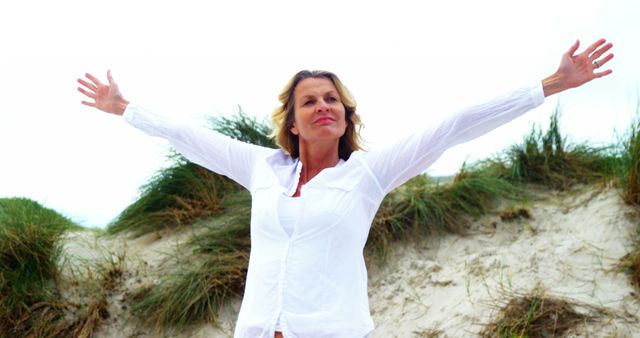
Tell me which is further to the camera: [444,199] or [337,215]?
[444,199]

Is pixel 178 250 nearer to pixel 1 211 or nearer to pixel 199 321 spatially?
pixel 199 321

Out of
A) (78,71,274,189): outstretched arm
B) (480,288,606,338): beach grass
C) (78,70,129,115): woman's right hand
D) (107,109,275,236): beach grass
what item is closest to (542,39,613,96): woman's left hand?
(78,71,274,189): outstretched arm

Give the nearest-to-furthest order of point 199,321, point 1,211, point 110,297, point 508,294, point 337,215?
point 337,215 → point 508,294 → point 199,321 → point 110,297 → point 1,211

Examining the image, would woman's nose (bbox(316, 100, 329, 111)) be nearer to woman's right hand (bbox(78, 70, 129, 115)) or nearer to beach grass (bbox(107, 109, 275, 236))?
woman's right hand (bbox(78, 70, 129, 115))

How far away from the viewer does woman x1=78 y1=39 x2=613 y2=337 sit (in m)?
2.22

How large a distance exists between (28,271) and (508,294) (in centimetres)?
364

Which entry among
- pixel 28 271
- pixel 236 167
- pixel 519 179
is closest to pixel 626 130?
pixel 519 179

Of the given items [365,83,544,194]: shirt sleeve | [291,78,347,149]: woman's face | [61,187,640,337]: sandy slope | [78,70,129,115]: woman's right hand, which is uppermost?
[78,70,129,115]: woman's right hand

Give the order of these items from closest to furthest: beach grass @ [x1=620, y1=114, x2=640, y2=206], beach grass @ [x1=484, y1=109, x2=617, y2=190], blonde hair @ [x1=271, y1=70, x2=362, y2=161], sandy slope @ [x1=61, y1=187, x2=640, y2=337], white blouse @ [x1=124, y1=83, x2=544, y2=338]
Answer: white blouse @ [x1=124, y1=83, x2=544, y2=338] → blonde hair @ [x1=271, y1=70, x2=362, y2=161] → sandy slope @ [x1=61, y1=187, x2=640, y2=337] → beach grass @ [x1=620, y1=114, x2=640, y2=206] → beach grass @ [x1=484, y1=109, x2=617, y2=190]

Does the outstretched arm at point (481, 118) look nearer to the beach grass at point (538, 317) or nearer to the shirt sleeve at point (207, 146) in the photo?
the shirt sleeve at point (207, 146)

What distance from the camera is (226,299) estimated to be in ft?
16.7

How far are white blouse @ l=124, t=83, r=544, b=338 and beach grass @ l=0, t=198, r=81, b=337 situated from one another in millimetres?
3382

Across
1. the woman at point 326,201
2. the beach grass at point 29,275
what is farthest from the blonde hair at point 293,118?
the beach grass at point 29,275

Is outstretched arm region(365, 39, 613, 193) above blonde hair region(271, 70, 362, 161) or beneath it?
beneath
